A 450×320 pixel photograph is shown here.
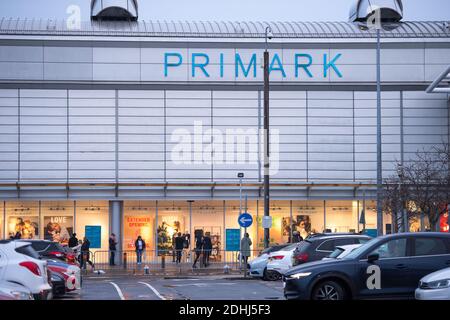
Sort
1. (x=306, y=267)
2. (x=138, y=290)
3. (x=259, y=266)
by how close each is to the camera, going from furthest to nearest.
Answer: (x=259, y=266)
(x=138, y=290)
(x=306, y=267)

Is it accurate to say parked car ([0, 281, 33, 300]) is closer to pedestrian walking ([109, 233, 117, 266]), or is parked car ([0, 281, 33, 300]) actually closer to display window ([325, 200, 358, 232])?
pedestrian walking ([109, 233, 117, 266])

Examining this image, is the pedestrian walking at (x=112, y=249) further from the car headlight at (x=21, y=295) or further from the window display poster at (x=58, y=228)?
the car headlight at (x=21, y=295)

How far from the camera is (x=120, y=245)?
151 ft

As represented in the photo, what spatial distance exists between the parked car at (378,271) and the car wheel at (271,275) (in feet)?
39.4

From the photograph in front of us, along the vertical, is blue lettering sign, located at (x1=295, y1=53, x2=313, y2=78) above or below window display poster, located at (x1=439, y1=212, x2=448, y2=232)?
above

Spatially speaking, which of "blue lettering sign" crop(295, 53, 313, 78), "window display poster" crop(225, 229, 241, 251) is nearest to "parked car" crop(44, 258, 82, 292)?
"window display poster" crop(225, 229, 241, 251)

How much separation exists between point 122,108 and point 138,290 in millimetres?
21620

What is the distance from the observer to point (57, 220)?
46.7 m

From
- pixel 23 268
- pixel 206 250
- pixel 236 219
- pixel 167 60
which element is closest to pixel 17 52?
pixel 167 60

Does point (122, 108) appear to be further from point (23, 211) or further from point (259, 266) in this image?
point (259, 266)

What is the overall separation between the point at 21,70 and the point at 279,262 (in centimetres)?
2203

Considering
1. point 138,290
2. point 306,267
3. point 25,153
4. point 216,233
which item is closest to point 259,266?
point 138,290

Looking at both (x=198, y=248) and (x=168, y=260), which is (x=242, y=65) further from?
(x=168, y=260)

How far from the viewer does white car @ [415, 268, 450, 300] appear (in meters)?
15.3
